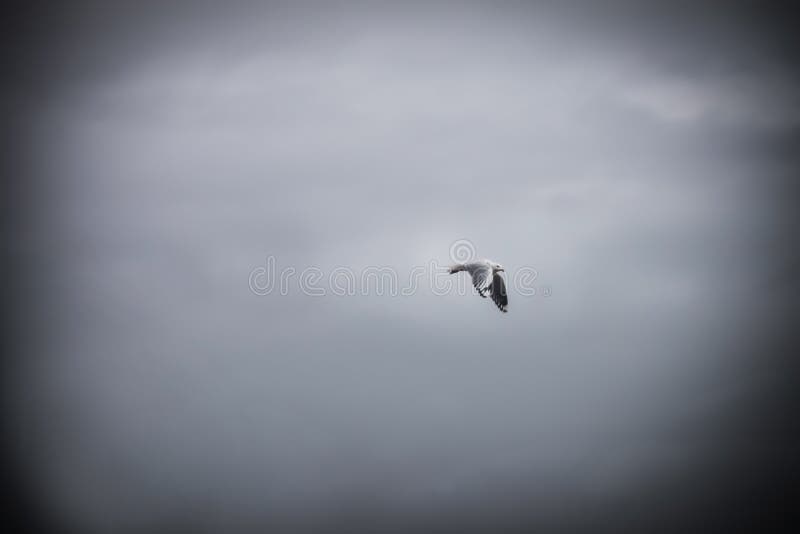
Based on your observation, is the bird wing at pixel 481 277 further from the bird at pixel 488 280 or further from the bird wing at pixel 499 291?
the bird wing at pixel 499 291

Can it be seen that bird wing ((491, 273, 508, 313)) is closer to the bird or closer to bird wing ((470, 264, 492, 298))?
the bird

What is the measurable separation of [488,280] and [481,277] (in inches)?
5.3

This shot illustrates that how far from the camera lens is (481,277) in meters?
9.96

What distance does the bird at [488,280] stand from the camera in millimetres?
9852

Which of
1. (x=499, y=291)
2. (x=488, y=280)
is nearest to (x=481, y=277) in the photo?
(x=488, y=280)

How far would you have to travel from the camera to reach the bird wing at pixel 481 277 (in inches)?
387

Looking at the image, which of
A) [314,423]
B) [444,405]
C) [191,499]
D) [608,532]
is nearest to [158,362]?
[191,499]

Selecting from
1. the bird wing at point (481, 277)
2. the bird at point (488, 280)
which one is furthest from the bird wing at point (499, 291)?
the bird wing at point (481, 277)

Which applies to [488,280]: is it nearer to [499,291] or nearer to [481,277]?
[481,277]

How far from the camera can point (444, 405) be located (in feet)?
241

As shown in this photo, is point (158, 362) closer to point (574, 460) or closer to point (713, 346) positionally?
point (574, 460)

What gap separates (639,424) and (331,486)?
42.7 metres

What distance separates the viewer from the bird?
32.3 ft

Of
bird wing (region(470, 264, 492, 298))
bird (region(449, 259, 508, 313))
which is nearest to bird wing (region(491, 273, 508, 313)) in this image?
bird (region(449, 259, 508, 313))
